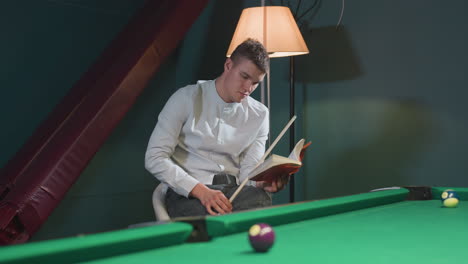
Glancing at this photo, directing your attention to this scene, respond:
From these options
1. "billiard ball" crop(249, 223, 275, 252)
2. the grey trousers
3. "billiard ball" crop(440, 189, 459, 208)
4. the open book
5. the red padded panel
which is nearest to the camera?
"billiard ball" crop(249, 223, 275, 252)

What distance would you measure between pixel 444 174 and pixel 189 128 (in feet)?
5.59

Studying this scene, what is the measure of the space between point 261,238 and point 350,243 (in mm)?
290

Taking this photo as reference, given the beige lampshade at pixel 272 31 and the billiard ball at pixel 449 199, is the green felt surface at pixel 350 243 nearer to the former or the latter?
the billiard ball at pixel 449 199

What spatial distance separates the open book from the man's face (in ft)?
1.41

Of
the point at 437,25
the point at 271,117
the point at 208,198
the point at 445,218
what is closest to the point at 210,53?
the point at 271,117

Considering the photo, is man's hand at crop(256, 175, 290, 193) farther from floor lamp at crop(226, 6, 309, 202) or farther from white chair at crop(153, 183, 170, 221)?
floor lamp at crop(226, 6, 309, 202)

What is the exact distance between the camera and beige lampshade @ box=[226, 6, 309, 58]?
3.56 metres

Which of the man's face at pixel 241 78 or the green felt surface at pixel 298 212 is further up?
the man's face at pixel 241 78

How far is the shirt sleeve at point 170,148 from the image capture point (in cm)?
273

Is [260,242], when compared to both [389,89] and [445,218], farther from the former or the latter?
[389,89]

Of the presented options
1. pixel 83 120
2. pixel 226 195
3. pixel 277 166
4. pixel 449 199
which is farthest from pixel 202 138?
pixel 449 199

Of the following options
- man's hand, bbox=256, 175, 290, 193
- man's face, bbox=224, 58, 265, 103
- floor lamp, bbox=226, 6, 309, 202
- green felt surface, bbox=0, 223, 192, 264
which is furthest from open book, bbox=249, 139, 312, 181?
floor lamp, bbox=226, 6, 309, 202

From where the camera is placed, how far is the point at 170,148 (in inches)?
111

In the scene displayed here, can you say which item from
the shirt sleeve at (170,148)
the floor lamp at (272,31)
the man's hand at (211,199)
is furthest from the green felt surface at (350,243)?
the floor lamp at (272,31)
